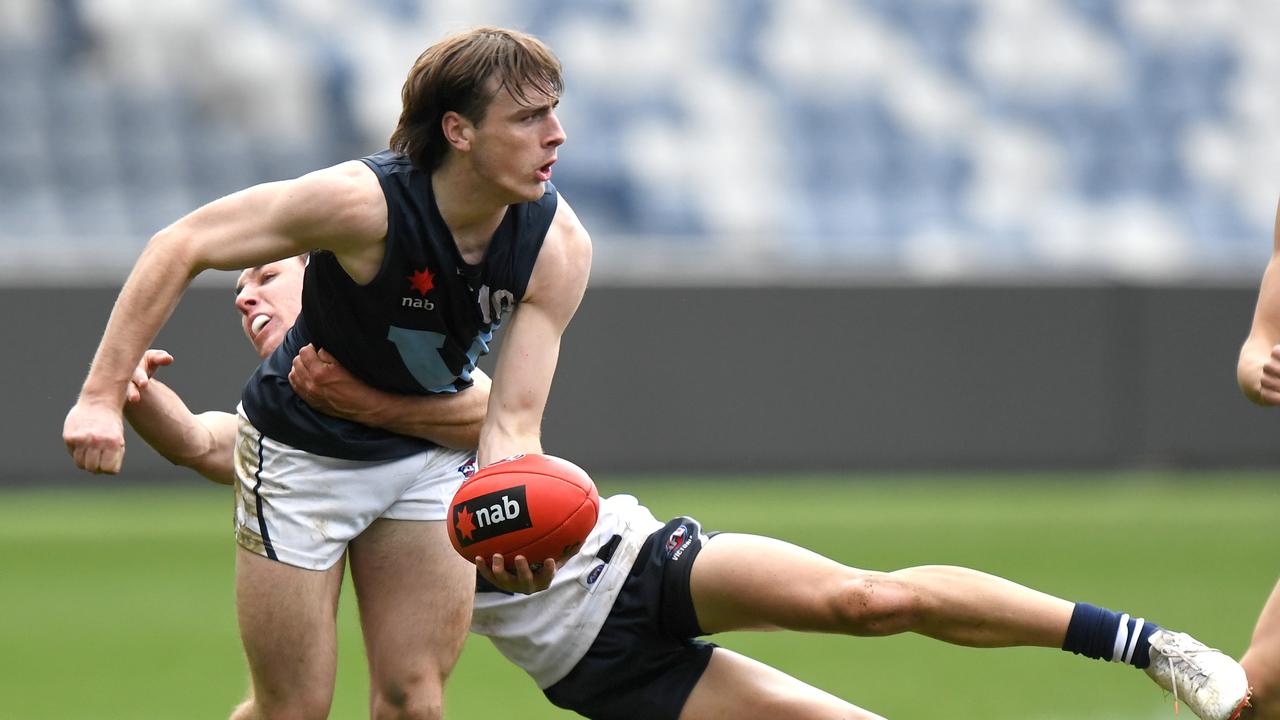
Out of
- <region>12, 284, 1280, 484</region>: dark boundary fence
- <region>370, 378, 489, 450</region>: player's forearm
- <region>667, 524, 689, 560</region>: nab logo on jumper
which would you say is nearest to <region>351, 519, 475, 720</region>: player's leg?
<region>370, 378, 489, 450</region>: player's forearm

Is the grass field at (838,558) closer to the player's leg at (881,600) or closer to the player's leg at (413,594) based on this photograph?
the player's leg at (413,594)

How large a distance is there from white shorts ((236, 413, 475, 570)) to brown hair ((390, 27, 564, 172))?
41.2 inches

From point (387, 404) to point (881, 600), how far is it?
1.59 meters

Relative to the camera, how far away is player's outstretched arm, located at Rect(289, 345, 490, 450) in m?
5.10

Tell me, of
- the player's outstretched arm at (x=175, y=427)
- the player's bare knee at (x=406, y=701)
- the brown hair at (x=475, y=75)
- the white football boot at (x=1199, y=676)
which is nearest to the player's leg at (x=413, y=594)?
the player's bare knee at (x=406, y=701)

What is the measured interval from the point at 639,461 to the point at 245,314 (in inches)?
330

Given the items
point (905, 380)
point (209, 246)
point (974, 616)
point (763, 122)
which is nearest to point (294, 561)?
point (209, 246)

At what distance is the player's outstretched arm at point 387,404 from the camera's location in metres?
5.10

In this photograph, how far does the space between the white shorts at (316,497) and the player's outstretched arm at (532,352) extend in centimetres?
39

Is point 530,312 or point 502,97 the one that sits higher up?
point 502,97

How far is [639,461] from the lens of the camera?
1410 cm

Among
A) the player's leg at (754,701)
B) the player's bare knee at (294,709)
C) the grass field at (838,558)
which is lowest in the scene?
the grass field at (838,558)

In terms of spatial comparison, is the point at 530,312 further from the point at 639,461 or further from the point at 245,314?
the point at 639,461

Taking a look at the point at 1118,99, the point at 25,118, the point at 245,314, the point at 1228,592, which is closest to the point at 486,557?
the point at 245,314
